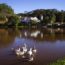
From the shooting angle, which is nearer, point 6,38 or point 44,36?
point 6,38

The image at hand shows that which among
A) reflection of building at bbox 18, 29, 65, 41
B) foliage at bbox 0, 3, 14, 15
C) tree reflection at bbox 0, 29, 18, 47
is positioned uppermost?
foliage at bbox 0, 3, 14, 15

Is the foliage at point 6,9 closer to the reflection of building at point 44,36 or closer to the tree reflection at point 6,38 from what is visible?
the reflection of building at point 44,36

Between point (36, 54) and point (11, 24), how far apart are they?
38.0 meters

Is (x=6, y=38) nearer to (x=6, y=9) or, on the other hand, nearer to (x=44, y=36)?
(x=44, y=36)

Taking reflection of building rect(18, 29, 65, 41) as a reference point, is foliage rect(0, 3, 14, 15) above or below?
above

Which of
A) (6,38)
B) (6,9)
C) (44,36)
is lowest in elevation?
(44,36)

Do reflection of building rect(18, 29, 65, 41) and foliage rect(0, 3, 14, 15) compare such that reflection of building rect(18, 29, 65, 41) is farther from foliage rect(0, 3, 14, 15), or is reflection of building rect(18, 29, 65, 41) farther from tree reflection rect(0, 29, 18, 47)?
foliage rect(0, 3, 14, 15)

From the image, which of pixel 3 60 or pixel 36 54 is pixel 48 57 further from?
pixel 3 60

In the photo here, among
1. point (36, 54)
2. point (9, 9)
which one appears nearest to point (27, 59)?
point (36, 54)

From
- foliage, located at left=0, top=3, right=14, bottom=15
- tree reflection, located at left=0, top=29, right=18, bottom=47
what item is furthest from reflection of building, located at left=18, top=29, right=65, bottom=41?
foliage, located at left=0, top=3, right=14, bottom=15

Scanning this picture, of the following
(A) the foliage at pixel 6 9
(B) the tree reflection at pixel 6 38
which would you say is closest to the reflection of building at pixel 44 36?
(B) the tree reflection at pixel 6 38

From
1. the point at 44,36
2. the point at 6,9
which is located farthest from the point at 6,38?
the point at 6,9

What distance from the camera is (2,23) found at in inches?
2216

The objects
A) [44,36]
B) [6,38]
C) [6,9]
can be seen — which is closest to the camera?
[6,38]
